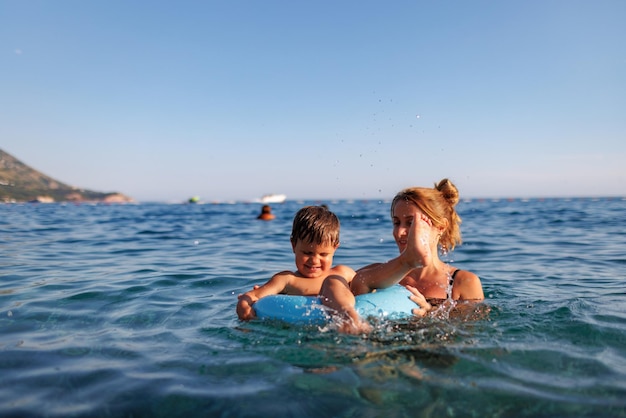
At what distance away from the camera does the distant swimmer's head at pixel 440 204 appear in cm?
457

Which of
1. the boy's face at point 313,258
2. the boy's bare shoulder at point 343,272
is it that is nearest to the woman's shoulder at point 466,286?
the boy's bare shoulder at point 343,272

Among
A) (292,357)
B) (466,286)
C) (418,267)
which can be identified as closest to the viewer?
(292,357)

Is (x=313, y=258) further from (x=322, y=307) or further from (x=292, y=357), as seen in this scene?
(x=292, y=357)

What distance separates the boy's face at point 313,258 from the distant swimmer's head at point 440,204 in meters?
0.79

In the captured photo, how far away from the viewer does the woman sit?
3.72 metres

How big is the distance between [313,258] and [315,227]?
36cm

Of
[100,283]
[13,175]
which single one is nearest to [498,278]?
[100,283]

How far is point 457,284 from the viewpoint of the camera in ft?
15.6

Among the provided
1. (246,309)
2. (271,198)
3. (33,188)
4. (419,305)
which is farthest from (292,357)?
(33,188)

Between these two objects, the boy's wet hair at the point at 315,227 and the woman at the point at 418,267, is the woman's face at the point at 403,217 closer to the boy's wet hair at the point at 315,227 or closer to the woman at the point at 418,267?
the woman at the point at 418,267

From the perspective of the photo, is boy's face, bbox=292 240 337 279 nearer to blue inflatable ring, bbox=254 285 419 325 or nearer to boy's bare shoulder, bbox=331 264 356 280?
boy's bare shoulder, bbox=331 264 356 280

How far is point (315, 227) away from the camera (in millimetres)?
4383

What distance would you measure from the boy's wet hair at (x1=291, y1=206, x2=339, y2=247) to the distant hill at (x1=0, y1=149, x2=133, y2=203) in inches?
3796

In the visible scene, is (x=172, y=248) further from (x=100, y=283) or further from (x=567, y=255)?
(x=567, y=255)
